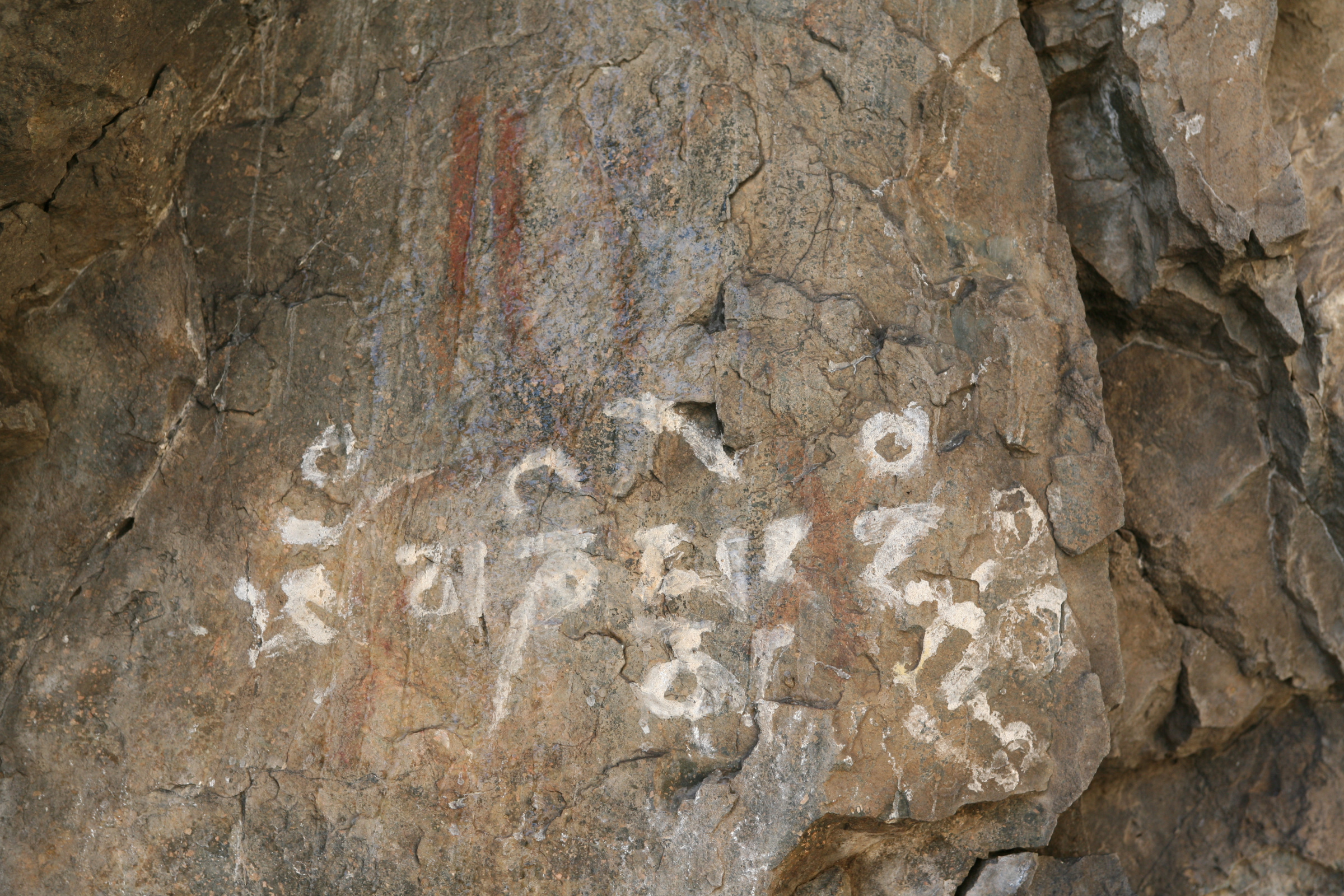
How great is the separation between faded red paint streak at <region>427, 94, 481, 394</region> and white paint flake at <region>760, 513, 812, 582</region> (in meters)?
0.70

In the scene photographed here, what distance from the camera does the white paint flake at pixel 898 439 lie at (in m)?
2.15

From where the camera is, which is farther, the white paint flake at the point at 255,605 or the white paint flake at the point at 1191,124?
the white paint flake at the point at 1191,124

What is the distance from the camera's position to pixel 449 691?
6.99ft

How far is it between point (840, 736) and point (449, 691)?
75 cm

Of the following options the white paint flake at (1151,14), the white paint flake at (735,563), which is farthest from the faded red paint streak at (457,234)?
the white paint flake at (1151,14)

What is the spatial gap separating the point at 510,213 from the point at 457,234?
4.5 inches

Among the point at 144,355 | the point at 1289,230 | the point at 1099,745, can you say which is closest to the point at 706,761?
the point at 1099,745

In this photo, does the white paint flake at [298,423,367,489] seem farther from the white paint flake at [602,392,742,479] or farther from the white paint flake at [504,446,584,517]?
the white paint flake at [602,392,742,479]

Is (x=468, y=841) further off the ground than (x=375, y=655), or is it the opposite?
(x=375, y=655)

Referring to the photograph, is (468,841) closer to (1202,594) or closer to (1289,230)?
(1202,594)

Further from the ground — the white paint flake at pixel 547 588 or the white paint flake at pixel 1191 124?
the white paint flake at pixel 1191 124

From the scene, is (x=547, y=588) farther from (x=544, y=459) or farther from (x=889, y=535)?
(x=889, y=535)

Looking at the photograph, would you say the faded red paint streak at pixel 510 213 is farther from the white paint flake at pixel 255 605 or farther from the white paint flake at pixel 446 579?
the white paint flake at pixel 255 605

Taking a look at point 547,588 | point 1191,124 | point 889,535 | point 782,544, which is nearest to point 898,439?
point 889,535
